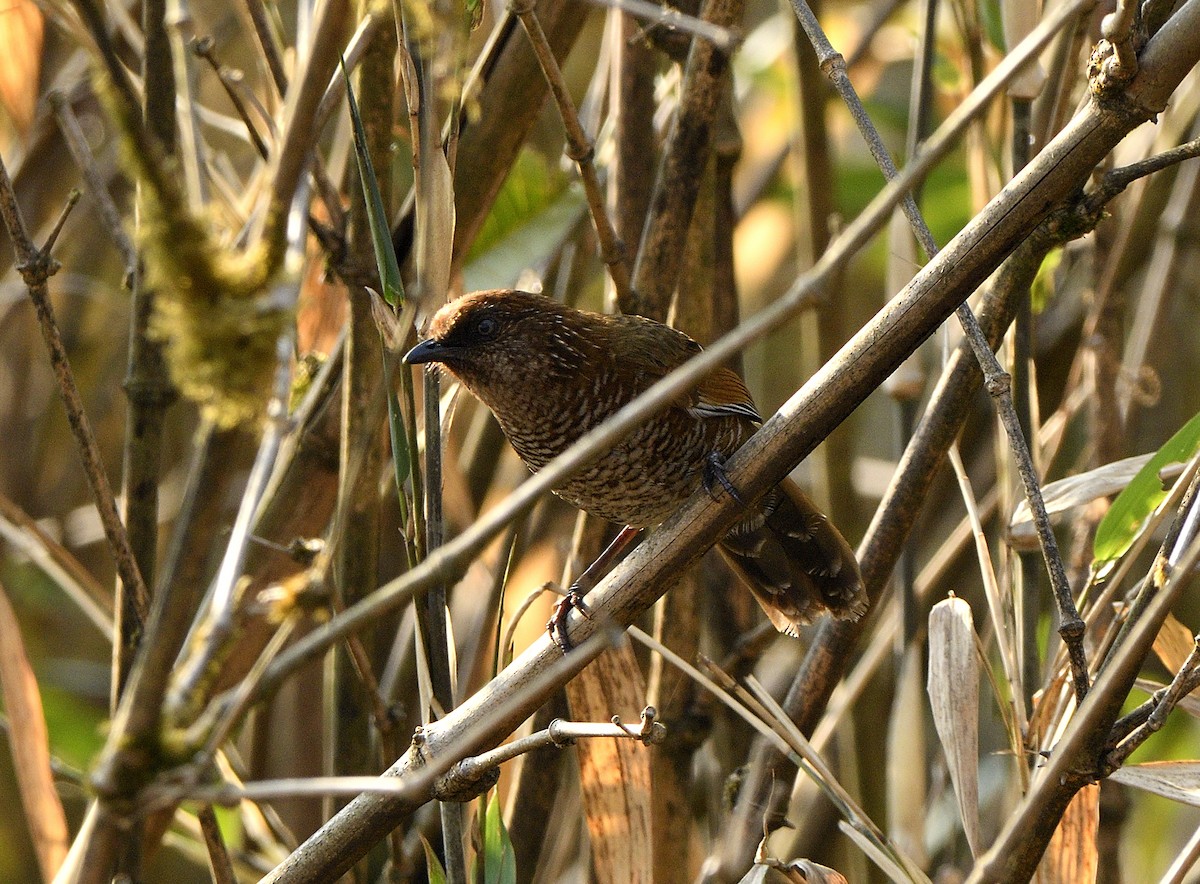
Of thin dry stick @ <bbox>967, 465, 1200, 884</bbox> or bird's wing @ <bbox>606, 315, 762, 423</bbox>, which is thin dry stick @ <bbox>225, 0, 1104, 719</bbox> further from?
bird's wing @ <bbox>606, 315, 762, 423</bbox>

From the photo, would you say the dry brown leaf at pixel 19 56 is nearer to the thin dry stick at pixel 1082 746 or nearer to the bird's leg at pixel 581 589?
the bird's leg at pixel 581 589

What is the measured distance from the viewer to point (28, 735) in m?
1.92

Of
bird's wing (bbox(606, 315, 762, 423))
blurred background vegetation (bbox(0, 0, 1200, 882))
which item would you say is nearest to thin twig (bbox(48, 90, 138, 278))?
blurred background vegetation (bbox(0, 0, 1200, 882))

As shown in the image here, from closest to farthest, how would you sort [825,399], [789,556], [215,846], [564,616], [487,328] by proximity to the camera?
[825,399]
[215,846]
[564,616]
[487,328]
[789,556]

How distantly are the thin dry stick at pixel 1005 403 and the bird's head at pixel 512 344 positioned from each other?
865 millimetres

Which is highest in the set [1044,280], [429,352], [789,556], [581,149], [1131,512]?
[581,149]

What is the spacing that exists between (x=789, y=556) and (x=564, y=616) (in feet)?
2.50

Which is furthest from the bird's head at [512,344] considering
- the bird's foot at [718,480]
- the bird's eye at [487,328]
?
the bird's foot at [718,480]

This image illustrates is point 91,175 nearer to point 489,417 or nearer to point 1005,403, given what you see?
point 489,417

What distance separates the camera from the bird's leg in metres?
1.88

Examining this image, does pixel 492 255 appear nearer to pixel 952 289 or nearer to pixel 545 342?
pixel 545 342

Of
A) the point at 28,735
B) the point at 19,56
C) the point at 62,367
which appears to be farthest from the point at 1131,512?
the point at 19,56

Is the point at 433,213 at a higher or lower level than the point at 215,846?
higher

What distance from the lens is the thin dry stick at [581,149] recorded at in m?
1.92
